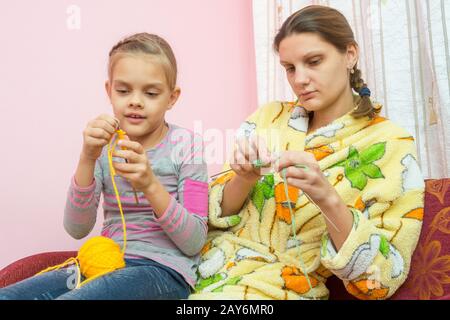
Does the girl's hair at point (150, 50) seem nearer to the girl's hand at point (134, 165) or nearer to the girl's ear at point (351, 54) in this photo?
the girl's hand at point (134, 165)

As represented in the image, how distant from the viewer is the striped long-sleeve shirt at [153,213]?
1.00m

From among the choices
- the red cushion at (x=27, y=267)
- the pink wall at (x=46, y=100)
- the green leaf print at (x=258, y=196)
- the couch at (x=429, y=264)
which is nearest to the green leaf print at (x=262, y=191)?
the green leaf print at (x=258, y=196)

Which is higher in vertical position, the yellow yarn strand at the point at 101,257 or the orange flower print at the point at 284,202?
the orange flower print at the point at 284,202

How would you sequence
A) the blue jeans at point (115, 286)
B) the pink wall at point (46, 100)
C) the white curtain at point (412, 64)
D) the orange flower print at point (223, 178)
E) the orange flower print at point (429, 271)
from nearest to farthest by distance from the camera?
the blue jeans at point (115, 286), the orange flower print at point (429, 271), the orange flower print at point (223, 178), the white curtain at point (412, 64), the pink wall at point (46, 100)

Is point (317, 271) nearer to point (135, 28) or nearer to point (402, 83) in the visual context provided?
point (402, 83)

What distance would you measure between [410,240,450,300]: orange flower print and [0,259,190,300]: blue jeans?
463 mm

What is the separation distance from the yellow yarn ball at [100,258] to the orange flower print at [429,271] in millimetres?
Result: 587

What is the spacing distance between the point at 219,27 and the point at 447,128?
2.91 feet

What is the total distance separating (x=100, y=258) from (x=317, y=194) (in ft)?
1.40

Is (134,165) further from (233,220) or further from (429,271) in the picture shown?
(429,271)

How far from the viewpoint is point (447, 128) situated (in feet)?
4.48

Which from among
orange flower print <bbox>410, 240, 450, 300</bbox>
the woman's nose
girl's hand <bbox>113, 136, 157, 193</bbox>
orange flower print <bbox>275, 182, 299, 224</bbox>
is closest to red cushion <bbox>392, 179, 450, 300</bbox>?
orange flower print <bbox>410, 240, 450, 300</bbox>
